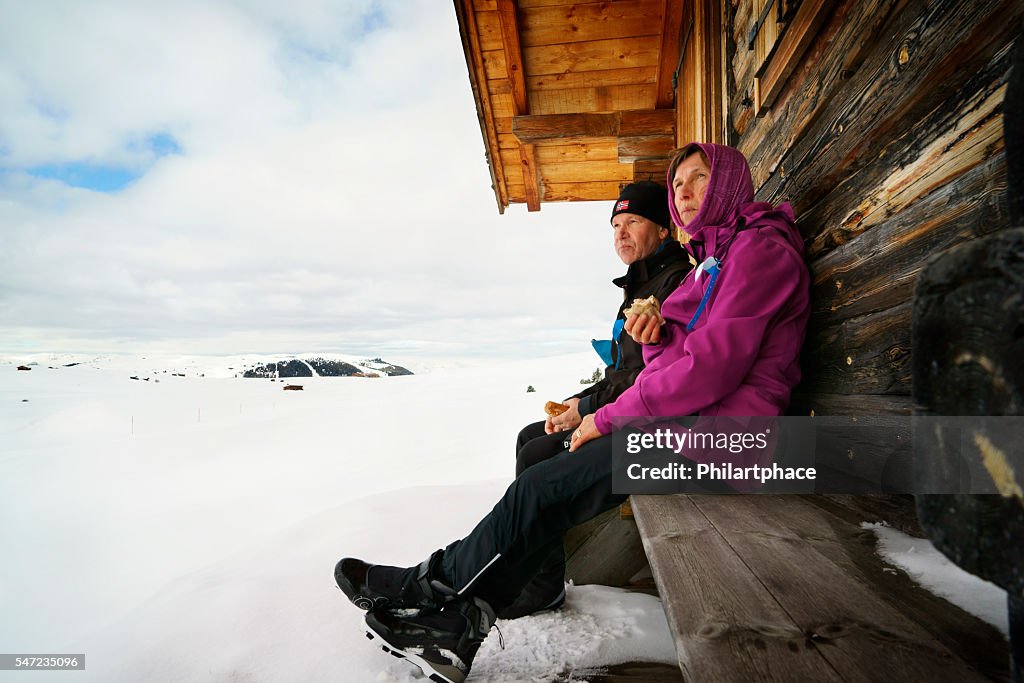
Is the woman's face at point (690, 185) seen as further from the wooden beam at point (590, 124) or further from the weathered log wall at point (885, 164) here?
the wooden beam at point (590, 124)

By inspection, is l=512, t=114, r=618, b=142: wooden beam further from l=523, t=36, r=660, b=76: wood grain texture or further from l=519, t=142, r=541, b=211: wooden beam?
l=523, t=36, r=660, b=76: wood grain texture

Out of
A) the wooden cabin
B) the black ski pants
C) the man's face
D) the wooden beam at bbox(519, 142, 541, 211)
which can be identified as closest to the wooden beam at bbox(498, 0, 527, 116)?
the wooden beam at bbox(519, 142, 541, 211)

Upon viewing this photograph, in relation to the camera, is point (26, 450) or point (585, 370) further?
point (585, 370)

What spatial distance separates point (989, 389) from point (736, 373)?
1106 mm

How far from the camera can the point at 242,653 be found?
172cm

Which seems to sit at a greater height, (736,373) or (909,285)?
(909,285)

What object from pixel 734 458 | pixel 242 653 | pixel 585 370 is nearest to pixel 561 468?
pixel 734 458

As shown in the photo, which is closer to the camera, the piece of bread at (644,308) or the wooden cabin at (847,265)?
the wooden cabin at (847,265)

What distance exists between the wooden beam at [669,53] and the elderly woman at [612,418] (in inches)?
106

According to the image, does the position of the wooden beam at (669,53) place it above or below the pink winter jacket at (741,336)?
above

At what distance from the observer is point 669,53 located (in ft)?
13.0

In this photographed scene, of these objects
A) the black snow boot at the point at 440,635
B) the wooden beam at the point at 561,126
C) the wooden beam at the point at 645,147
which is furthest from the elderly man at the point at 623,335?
the wooden beam at the point at 645,147

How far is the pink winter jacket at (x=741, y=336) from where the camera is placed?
1.40 m

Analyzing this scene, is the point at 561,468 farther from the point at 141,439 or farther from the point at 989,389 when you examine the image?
the point at 141,439
